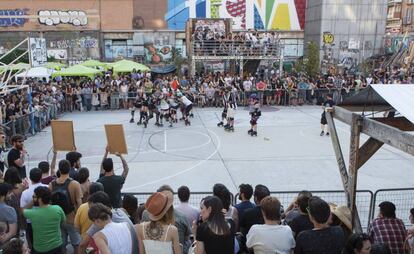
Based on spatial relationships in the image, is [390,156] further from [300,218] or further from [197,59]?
[197,59]

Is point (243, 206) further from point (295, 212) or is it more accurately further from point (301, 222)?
point (301, 222)

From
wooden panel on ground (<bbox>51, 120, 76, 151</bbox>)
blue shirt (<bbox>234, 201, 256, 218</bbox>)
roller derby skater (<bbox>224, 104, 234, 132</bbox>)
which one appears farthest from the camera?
roller derby skater (<bbox>224, 104, 234, 132</bbox>)

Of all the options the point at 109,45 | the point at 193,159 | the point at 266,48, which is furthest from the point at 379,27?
the point at 193,159

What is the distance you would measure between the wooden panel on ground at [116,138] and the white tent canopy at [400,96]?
4510 millimetres

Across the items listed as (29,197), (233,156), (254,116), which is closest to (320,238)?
(29,197)

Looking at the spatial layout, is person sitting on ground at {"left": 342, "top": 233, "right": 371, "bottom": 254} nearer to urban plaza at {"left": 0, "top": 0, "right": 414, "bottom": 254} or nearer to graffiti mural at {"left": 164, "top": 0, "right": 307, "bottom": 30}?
urban plaza at {"left": 0, "top": 0, "right": 414, "bottom": 254}

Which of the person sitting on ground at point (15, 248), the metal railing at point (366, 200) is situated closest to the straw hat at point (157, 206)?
the person sitting on ground at point (15, 248)

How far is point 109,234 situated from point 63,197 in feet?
5.67

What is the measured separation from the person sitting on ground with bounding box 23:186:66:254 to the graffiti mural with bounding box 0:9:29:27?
142 feet

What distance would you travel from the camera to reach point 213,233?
13.8ft

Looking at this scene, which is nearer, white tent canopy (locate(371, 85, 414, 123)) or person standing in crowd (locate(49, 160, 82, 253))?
white tent canopy (locate(371, 85, 414, 123))

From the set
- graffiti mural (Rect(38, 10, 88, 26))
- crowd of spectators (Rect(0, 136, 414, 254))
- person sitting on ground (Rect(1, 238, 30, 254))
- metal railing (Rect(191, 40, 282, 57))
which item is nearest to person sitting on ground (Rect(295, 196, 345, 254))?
crowd of spectators (Rect(0, 136, 414, 254))

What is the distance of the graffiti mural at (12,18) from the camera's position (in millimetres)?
43250

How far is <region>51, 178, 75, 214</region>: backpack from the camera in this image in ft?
18.3
